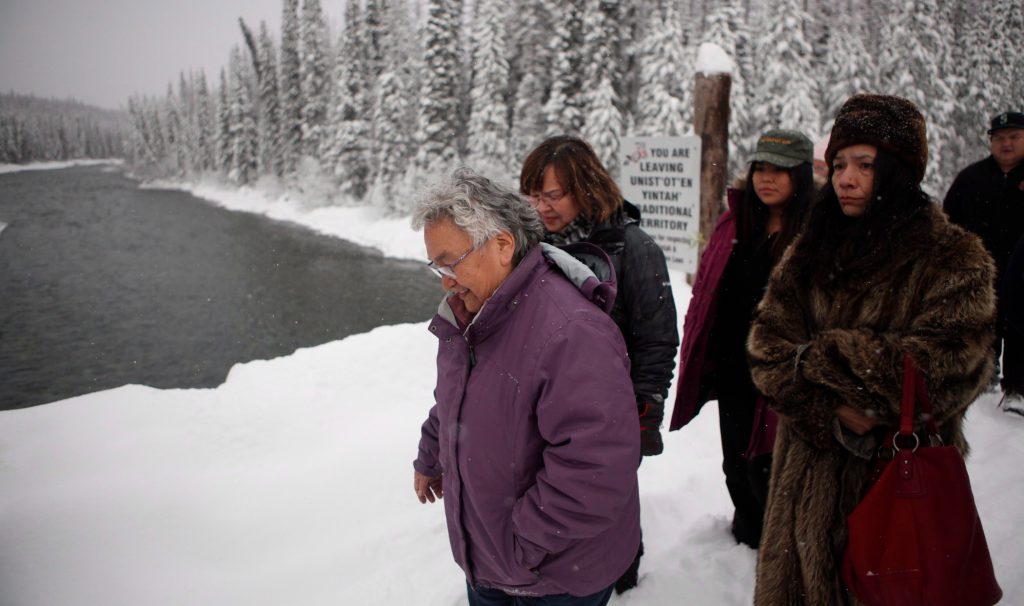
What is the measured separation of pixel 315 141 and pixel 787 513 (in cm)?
4070

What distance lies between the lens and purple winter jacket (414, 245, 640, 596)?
4.86 feet

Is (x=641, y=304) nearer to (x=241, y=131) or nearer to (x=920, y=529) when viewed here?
(x=920, y=529)

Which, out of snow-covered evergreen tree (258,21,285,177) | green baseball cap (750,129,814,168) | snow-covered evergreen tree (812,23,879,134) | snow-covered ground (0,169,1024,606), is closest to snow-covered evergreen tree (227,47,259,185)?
snow-covered evergreen tree (258,21,285,177)

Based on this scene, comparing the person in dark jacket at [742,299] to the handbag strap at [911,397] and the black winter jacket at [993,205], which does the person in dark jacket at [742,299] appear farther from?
the black winter jacket at [993,205]

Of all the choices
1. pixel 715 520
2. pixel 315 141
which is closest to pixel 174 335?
pixel 715 520

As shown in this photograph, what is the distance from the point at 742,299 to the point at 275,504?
3463 mm

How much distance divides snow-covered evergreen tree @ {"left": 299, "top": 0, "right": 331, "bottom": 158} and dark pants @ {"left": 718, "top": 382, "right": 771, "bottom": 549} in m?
38.9

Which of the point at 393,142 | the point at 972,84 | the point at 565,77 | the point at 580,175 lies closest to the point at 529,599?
the point at 580,175

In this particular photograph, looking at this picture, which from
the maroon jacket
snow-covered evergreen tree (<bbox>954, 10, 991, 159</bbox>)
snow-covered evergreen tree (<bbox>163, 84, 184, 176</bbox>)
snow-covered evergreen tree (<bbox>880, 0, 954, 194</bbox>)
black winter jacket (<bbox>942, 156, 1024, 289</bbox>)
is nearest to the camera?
the maroon jacket

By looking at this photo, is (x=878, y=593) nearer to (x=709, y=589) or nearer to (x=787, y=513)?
(x=787, y=513)

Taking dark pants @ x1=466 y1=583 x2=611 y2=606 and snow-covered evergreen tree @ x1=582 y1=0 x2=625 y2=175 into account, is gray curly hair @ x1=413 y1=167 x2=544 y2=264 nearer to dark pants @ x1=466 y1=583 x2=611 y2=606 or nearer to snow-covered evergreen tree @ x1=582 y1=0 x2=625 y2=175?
dark pants @ x1=466 y1=583 x2=611 y2=606

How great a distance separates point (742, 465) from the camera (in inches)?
111

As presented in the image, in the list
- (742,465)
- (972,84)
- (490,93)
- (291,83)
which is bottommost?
(742,465)

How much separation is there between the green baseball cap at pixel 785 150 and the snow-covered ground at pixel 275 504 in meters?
2.04
